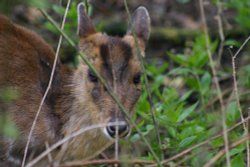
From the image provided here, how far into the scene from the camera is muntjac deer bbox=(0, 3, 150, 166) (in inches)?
259

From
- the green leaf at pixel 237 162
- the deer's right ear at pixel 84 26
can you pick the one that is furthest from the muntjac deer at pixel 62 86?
the green leaf at pixel 237 162

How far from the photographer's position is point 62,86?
23.6ft

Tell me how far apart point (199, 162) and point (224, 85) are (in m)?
3.95

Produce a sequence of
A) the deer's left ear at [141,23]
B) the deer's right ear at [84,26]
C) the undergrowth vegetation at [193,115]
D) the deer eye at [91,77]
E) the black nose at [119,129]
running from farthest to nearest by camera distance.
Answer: the deer's left ear at [141,23] → the deer's right ear at [84,26] → the deer eye at [91,77] → the black nose at [119,129] → the undergrowth vegetation at [193,115]

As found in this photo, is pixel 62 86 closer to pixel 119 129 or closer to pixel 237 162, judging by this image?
pixel 119 129

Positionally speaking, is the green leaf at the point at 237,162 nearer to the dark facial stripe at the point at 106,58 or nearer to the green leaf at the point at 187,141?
the green leaf at the point at 187,141

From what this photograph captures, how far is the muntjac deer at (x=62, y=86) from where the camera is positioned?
21.6 ft

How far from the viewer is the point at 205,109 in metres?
7.80

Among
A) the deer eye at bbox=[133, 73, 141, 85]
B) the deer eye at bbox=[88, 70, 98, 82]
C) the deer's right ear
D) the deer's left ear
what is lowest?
the deer eye at bbox=[133, 73, 141, 85]

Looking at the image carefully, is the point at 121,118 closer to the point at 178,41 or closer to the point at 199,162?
the point at 199,162

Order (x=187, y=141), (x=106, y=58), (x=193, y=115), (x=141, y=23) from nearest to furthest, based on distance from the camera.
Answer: (x=187, y=141)
(x=106, y=58)
(x=141, y=23)
(x=193, y=115)

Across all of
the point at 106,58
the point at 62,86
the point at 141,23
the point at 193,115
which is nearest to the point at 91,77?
the point at 106,58

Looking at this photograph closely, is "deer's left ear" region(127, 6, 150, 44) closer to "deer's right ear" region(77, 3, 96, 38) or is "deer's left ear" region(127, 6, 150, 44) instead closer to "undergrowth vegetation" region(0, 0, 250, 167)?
"deer's right ear" region(77, 3, 96, 38)

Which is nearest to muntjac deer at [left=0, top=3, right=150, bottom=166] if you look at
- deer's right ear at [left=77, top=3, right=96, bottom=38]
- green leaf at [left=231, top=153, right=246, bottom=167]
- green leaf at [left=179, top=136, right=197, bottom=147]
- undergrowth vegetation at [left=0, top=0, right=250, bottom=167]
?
deer's right ear at [left=77, top=3, right=96, bottom=38]
